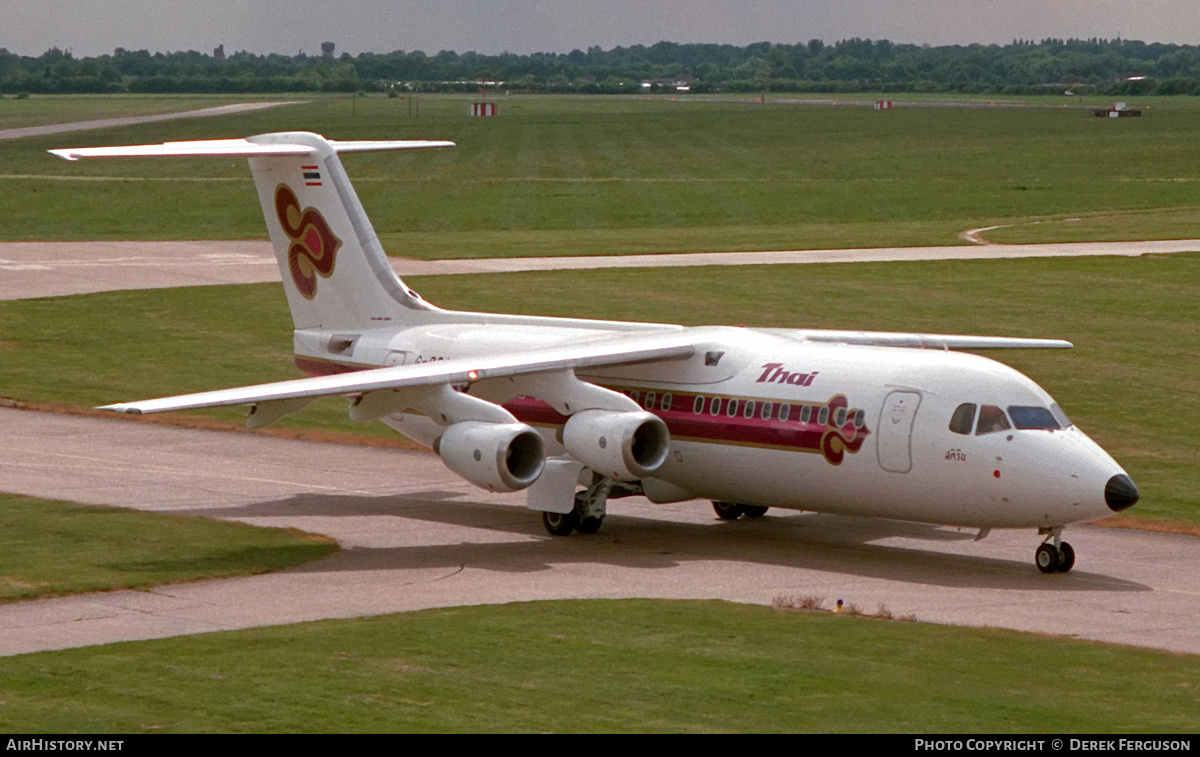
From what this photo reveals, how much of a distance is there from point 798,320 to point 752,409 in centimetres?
2189

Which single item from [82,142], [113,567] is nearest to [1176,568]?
[113,567]

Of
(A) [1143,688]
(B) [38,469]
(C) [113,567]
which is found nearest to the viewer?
(A) [1143,688]

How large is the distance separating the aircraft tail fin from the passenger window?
1036cm

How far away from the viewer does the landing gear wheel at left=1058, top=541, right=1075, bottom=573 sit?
2378 centimetres

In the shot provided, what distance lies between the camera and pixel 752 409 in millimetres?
25547

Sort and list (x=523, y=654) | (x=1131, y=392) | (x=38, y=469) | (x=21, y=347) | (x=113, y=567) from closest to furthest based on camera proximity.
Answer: (x=523, y=654) → (x=113, y=567) → (x=38, y=469) → (x=1131, y=392) → (x=21, y=347)

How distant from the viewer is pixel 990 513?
23562 millimetres

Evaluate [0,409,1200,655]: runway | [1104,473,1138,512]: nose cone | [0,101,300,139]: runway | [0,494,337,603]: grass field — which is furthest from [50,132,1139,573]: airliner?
[0,101,300,139]: runway

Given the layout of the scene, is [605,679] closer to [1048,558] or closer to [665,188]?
[1048,558]

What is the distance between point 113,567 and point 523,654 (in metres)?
7.32

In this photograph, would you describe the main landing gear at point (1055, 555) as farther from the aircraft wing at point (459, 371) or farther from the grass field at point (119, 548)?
the grass field at point (119, 548)

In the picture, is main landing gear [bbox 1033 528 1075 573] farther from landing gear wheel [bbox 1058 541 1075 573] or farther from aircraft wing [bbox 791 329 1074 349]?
aircraft wing [bbox 791 329 1074 349]

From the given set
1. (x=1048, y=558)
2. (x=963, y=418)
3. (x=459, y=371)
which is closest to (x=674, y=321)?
(x=459, y=371)

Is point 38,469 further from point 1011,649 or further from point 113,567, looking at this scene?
point 1011,649
